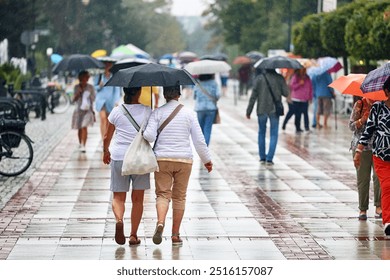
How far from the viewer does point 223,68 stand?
19.2m

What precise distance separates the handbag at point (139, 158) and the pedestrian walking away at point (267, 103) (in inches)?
343

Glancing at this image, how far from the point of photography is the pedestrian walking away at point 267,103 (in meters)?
19.1

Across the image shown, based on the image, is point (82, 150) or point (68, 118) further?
point (68, 118)

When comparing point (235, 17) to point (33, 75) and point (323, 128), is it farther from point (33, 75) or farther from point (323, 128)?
point (323, 128)

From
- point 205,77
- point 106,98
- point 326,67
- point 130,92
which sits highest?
point 130,92

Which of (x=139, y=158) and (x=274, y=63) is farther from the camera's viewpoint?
(x=274, y=63)

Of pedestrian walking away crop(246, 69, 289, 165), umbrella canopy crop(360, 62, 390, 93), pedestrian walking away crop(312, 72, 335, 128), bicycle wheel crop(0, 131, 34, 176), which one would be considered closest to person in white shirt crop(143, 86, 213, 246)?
umbrella canopy crop(360, 62, 390, 93)

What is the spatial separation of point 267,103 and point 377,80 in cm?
835

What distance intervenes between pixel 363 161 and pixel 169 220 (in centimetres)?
223

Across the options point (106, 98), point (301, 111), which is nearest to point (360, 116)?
point (106, 98)

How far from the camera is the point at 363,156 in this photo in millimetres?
12672

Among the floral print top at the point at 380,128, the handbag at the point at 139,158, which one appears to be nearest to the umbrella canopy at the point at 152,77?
the handbag at the point at 139,158

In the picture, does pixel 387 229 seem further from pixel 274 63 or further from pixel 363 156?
pixel 274 63
